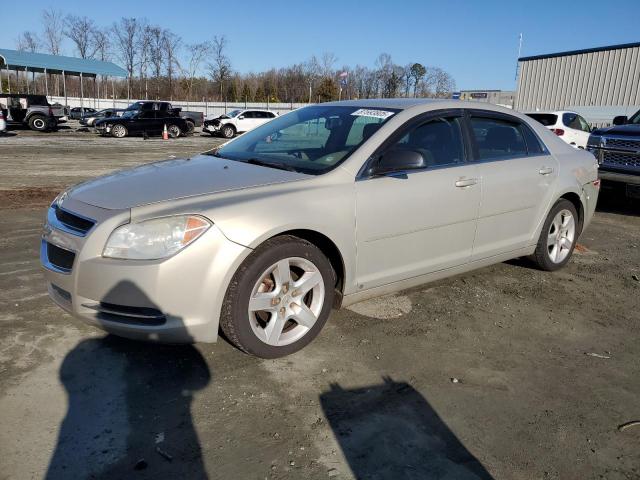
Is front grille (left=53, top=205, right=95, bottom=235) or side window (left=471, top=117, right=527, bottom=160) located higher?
side window (left=471, top=117, right=527, bottom=160)

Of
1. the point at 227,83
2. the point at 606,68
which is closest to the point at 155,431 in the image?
the point at 606,68

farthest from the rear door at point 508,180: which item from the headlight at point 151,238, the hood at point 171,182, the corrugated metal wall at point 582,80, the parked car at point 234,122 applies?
the parked car at point 234,122

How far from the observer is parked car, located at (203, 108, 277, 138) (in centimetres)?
2898

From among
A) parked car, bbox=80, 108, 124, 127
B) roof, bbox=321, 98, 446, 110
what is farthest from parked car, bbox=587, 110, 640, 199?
parked car, bbox=80, 108, 124, 127

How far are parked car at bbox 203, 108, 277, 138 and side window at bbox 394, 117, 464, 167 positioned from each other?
2537 centimetres

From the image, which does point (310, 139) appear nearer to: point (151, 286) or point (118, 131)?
point (151, 286)

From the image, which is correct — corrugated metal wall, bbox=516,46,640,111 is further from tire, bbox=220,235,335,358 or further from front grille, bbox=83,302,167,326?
front grille, bbox=83,302,167,326

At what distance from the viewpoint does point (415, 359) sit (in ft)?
11.2

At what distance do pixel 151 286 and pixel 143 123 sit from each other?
25.5 m

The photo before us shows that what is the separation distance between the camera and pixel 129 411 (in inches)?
108

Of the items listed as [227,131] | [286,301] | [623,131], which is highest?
[623,131]

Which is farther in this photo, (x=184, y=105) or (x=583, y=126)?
(x=184, y=105)

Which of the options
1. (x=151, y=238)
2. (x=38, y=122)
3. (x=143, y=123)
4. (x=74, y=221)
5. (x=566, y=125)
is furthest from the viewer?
(x=38, y=122)

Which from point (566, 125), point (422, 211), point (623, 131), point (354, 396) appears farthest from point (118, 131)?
point (354, 396)
